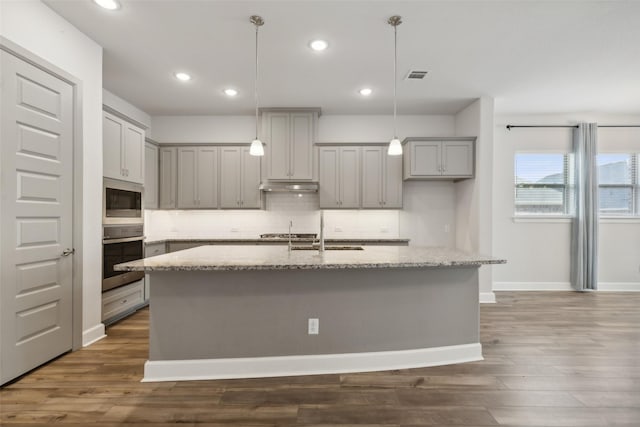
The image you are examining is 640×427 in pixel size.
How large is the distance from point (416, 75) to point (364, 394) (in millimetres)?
3473

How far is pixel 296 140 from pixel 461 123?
2.74m

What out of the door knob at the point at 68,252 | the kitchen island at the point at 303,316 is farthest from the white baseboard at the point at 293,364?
the door knob at the point at 68,252

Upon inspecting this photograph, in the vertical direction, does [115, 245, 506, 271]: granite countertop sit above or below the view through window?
below

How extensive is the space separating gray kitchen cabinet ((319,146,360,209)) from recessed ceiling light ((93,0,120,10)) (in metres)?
3.10

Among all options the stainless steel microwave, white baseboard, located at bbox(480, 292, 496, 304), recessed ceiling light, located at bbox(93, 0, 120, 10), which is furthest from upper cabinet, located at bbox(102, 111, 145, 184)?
white baseboard, located at bbox(480, 292, 496, 304)

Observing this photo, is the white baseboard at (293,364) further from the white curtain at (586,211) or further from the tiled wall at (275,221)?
the white curtain at (586,211)

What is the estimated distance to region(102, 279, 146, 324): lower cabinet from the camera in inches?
135

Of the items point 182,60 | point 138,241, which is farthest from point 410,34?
point 138,241

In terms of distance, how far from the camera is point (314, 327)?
98.1 inches

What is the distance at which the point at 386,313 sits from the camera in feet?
8.38

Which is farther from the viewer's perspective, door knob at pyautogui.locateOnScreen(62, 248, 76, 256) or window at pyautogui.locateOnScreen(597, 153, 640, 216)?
window at pyautogui.locateOnScreen(597, 153, 640, 216)

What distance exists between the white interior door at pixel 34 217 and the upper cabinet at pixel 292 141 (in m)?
2.66

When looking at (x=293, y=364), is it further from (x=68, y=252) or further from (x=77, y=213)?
(x=77, y=213)

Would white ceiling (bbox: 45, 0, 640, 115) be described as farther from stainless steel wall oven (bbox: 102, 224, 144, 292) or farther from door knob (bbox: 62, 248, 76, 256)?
door knob (bbox: 62, 248, 76, 256)
